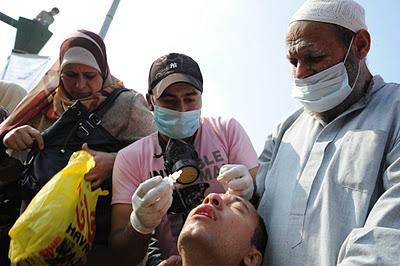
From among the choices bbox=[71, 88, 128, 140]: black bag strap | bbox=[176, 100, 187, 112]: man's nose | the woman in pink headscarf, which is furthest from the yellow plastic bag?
bbox=[176, 100, 187, 112]: man's nose

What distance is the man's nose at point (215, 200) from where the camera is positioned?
239 cm

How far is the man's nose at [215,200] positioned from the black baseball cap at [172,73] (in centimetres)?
74

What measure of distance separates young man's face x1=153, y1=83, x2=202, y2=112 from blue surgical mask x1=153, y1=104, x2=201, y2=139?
33mm

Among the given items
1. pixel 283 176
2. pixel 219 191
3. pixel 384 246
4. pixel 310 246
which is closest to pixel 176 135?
pixel 219 191

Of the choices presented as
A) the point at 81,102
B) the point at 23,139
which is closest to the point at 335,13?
the point at 81,102

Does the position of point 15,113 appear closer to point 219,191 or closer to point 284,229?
point 219,191

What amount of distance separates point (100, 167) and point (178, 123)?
56 centimetres

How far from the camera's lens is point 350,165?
6.56 feet

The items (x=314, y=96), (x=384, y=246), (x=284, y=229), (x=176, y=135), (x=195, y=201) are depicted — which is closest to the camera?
(x=384, y=246)

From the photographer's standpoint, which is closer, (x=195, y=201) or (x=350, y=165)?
(x=350, y=165)

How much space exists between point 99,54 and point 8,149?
0.92 metres

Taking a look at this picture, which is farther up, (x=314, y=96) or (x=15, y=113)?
(x=314, y=96)

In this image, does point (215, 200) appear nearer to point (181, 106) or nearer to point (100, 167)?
point (181, 106)

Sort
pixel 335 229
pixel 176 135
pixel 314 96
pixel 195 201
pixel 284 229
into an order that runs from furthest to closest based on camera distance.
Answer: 1. pixel 176 135
2. pixel 195 201
3. pixel 314 96
4. pixel 284 229
5. pixel 335 229
